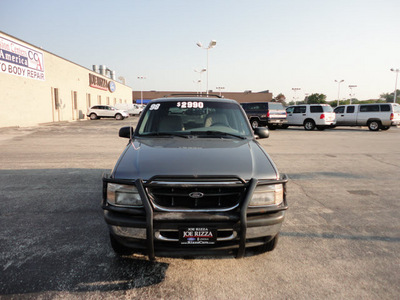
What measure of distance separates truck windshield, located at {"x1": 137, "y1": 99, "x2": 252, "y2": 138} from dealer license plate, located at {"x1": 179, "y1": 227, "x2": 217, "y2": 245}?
157 centimetres

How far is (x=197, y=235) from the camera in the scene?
7.25 feet

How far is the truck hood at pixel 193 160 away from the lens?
7.75ft

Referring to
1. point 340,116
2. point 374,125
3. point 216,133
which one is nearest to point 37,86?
point 216,133

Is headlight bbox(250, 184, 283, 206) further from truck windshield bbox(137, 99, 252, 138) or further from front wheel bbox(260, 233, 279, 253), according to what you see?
truck windshield bbox(137, 99, 252, 138)

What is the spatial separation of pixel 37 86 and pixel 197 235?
81.2 feet

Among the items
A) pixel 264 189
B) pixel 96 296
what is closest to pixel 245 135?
pixel 264 189

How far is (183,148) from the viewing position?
9.48 ft

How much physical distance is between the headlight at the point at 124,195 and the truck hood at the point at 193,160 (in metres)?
0.09

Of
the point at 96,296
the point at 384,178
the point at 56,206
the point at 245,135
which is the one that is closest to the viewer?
the point at 96,296

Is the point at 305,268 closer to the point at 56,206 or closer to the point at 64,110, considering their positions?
the point at 56,206

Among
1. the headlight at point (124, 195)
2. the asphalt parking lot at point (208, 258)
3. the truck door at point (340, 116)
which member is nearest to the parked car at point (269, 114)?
the truck door at point (340, 116)

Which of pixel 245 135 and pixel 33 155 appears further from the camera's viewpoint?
pixel 33 155

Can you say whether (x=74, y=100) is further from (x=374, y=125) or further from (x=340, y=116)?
(x=374, y=125)

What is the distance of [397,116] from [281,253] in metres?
20.4
